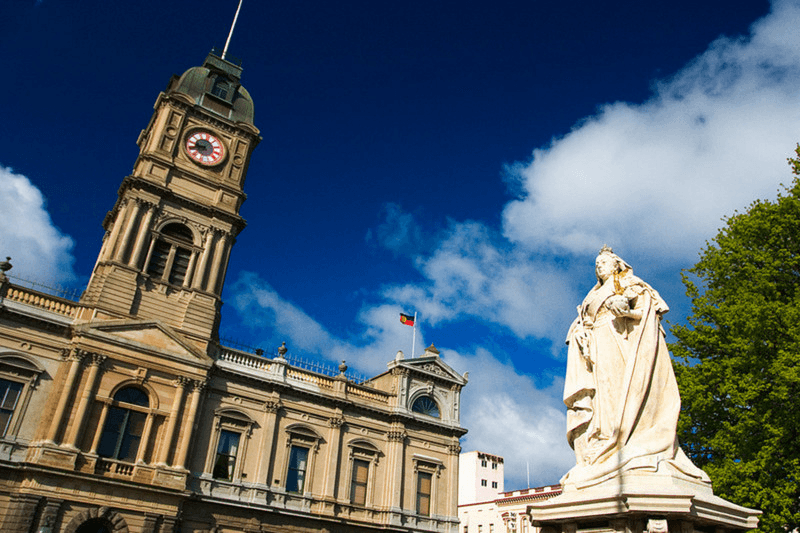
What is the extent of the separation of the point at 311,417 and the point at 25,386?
41.0 feet

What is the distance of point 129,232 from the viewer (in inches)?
1029

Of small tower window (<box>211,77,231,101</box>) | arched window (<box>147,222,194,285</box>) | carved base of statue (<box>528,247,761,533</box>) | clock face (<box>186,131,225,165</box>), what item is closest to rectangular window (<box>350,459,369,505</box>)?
arched window (<box>147,222,194,285</box>)

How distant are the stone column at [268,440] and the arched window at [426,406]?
8086mm

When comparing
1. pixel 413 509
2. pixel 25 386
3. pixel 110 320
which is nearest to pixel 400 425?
pixel 413 509

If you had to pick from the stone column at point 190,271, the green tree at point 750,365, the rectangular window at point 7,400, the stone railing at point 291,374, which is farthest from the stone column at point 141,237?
the green tree at point 750,365

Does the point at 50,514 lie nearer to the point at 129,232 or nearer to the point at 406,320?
the point at 129,232

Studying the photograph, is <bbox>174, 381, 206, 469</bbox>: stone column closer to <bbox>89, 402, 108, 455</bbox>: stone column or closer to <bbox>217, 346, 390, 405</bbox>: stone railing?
<bbox>217, 346, 390, 405</bbox>: stone railing

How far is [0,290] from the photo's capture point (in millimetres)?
22625

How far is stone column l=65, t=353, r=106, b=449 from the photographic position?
2173 cm

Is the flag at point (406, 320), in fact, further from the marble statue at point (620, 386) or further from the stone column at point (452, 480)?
the marble statue at point (620, 386)

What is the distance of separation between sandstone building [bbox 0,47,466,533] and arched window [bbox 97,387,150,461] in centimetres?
6

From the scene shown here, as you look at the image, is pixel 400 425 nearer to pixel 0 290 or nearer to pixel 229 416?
pixel 229 416

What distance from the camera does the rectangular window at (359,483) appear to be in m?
28.4

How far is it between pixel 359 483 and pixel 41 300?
1713 centimetres
